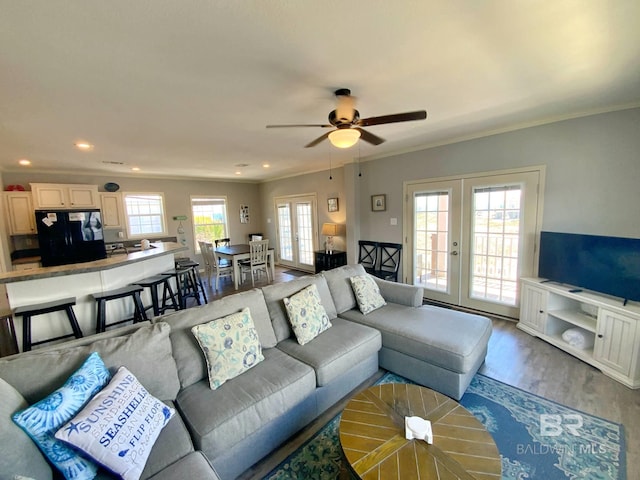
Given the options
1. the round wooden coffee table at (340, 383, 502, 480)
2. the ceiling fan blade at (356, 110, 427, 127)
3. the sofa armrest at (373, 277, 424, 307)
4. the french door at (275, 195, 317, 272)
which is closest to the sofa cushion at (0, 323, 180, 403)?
the round wooden coffee table at (340, 383, 502, 480)

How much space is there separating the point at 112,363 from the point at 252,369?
2.67ft

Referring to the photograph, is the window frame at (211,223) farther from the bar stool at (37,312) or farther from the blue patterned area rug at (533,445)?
the blue patterned area rug at (533,445)

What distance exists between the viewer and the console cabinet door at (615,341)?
2.23 metres

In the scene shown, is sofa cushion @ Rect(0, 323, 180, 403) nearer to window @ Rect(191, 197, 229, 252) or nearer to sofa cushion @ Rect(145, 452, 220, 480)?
sofa cushion @ Rect(145, 452, 220, 480)

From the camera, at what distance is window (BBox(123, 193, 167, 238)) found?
5984mm

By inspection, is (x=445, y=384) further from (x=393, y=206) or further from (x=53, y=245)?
(x=53, y=245)

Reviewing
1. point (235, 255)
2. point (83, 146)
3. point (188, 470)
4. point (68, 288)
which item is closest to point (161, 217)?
point (235, 255)

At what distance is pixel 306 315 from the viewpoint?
2314 millimetres

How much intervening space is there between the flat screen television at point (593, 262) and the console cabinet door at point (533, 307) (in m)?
0.23

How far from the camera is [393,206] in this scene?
4695 millimetres

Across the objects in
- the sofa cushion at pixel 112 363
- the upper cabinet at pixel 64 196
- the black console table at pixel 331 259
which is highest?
the upper cabinet at pixel 64 196

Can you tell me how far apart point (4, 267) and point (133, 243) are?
193 cm

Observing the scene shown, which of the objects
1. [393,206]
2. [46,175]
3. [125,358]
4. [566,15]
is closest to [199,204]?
[46,175]

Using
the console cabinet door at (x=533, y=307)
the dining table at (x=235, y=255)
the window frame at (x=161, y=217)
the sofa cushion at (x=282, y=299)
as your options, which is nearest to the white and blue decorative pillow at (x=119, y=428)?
the sofa cushion at (x=282, y=299)
